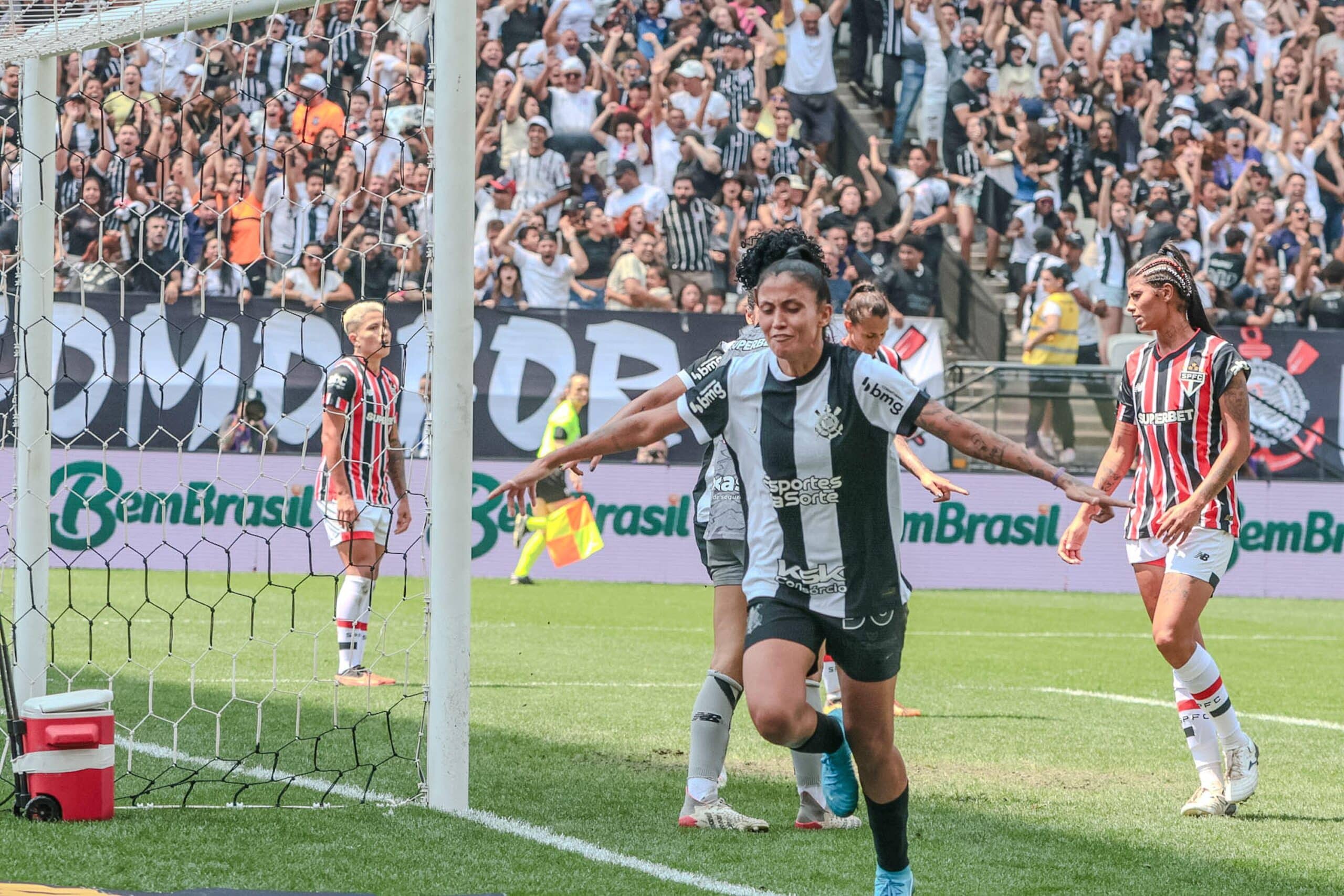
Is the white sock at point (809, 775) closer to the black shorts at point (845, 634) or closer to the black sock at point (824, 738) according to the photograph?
the black sock at point (824, 738)

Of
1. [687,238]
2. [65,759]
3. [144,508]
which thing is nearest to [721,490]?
[65,759]

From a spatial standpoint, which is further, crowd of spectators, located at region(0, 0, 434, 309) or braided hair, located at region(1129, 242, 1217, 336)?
crowd of spectators, located at region(0, 0, 434, 309)

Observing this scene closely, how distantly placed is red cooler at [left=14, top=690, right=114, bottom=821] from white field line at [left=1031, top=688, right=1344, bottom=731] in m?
6.02

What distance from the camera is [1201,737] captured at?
6.30m

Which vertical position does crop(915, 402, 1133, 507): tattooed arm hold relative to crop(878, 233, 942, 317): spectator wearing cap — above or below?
below

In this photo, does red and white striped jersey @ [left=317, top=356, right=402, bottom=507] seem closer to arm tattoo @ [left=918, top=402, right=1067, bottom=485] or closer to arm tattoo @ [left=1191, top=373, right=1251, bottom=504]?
arm tattoo @ [left=1191, top=373, right=1251, bottom=504]

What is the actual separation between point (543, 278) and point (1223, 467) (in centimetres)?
1314

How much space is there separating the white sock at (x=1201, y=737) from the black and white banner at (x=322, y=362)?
9.52 m

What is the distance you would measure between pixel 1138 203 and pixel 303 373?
10652 mm

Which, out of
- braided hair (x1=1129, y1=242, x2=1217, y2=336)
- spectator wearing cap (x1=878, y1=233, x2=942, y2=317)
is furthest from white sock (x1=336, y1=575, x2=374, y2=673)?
spectator wearing cap (x1=878, y1=233, x2=942, y2=317)

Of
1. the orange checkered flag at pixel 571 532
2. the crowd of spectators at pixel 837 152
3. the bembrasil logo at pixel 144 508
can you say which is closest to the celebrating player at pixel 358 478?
the orange checkered flag at pixel 571 532

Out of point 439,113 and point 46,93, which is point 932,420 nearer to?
point 439,113

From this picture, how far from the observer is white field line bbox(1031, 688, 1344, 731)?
28.5ft

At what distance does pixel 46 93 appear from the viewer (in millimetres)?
6137
